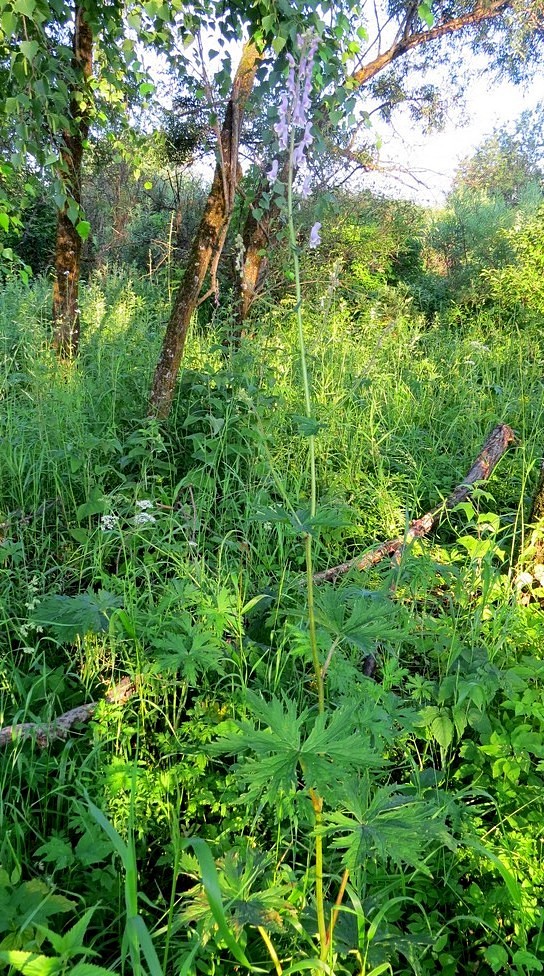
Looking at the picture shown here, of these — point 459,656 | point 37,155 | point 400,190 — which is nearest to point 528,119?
point 400,190

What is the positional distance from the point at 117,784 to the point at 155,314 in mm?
4399

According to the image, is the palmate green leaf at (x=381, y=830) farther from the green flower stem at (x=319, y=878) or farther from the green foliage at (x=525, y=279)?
the green foliage at (x=525, y=279)

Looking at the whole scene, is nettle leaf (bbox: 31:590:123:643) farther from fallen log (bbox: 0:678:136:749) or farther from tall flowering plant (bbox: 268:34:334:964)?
tall flowering plant (bbox: 268:34:334:964)

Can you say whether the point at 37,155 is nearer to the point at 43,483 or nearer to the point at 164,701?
the point at 43,483

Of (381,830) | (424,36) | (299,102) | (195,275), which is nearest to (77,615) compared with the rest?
(381,830)

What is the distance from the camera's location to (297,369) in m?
3.88

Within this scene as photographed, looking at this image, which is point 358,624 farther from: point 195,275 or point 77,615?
point 195,275

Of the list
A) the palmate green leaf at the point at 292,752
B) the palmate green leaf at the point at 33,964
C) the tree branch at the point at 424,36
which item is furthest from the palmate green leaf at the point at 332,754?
the tree branch at the point at 424,36

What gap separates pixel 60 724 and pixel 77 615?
1.00 feet

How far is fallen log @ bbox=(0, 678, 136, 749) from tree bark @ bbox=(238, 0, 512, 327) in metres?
3.12

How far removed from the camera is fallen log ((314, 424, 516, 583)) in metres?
2.21

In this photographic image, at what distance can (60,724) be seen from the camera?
1.60 m

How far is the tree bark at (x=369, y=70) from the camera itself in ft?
15.7

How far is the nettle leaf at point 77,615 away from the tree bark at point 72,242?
2342mm
